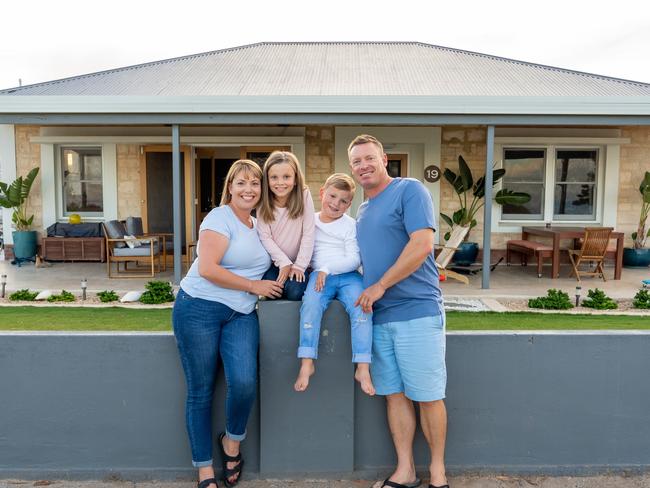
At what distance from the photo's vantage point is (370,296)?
2.41 m

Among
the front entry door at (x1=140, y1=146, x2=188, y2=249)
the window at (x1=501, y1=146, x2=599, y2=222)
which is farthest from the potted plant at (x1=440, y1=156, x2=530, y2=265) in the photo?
the front entry door at (x1=140, y1=146, x2=188, y2=249)

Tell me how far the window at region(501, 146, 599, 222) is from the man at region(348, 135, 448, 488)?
8565mm

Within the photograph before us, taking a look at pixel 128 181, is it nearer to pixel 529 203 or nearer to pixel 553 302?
pixel 529 203

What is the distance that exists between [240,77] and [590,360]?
900cm

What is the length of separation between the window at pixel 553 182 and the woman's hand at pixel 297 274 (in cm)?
866

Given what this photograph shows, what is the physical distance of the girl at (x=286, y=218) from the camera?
8.36 feet

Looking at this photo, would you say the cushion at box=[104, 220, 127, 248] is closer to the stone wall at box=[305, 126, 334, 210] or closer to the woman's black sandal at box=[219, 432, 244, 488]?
the stone wall at box=[305, 126, 334, 210]

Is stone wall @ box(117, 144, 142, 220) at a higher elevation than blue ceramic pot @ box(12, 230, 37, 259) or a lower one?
higher

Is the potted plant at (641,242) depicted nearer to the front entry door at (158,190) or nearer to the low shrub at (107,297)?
the front entry door at (158,190)

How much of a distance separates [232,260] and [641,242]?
389 inches

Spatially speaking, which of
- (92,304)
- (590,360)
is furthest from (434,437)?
(92,304)

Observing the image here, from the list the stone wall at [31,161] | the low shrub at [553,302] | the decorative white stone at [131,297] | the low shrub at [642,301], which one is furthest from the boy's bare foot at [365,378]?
the stone wall at [31,161]

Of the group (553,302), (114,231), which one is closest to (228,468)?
(553,302)

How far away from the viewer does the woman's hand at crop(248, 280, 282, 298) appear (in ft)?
8.31
